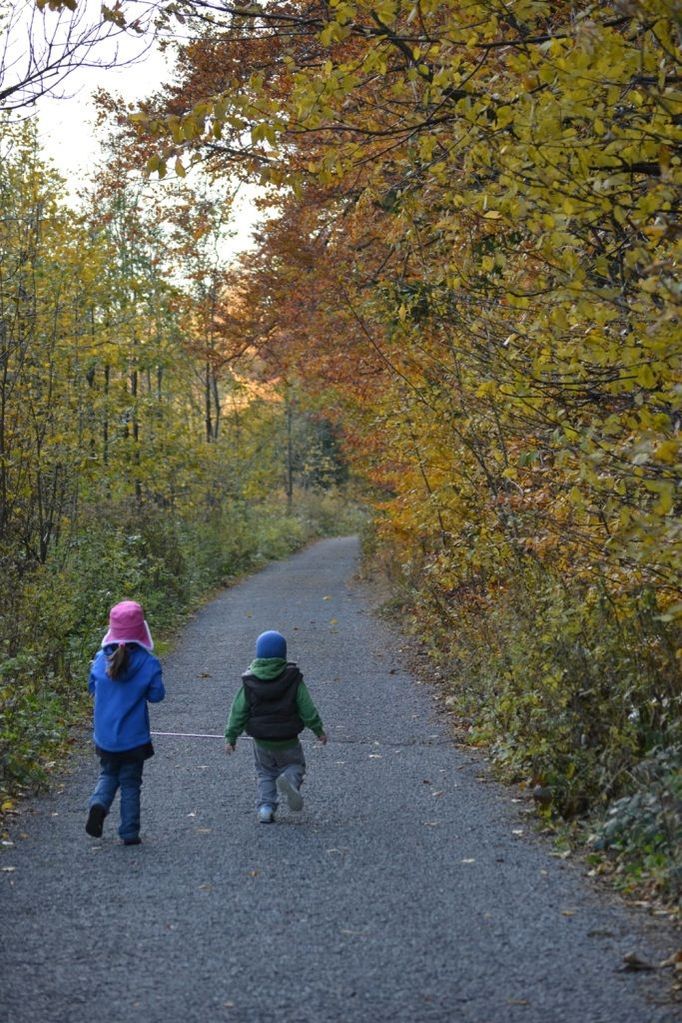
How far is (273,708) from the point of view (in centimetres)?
884

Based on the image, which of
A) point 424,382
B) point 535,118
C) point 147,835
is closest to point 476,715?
point 147,835

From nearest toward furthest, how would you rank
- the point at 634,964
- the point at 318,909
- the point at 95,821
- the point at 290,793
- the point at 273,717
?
the point at 634,964 → the point at 318,909 → the point at 95,821 → the point at 290,793 → the point at 273,717

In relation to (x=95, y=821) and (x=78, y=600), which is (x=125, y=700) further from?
(x=78, y=600)

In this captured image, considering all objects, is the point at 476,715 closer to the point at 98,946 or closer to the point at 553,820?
the point at 553,820

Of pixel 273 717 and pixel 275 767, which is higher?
pixel 273 717

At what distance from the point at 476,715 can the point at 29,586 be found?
5.73 meters

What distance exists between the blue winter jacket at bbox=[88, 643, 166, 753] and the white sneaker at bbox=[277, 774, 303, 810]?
3.39ft

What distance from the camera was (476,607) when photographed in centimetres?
1477

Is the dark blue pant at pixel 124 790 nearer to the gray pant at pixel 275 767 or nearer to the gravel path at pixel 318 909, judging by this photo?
the gravel path at pixel 318 909

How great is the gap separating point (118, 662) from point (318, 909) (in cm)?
250

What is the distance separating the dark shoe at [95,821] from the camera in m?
8.00

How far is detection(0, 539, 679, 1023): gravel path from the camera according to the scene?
519cm

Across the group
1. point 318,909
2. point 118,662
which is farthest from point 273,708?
point 318,909

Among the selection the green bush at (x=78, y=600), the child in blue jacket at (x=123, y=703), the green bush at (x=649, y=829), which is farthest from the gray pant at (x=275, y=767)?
the green bush at (x=649, y=829)
